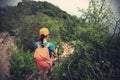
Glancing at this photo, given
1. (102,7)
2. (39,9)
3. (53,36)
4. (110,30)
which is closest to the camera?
(110,30)

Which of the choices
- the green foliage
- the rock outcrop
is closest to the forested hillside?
the green foliage

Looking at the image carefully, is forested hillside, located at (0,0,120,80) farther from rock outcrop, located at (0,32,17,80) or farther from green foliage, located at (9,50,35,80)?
rock outcrop, located at (0,32,17,80)

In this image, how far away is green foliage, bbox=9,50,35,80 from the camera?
829 centimetres

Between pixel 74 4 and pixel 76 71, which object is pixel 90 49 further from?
pixel 74 4

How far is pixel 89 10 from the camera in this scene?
9.08 meters

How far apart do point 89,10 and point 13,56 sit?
2.35 meters

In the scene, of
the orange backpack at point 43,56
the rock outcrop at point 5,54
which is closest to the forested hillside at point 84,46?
the rock outcrop at point 5,54

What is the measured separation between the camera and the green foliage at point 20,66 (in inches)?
326

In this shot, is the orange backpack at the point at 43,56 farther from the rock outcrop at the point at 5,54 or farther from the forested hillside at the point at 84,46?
the rock outcrop at the point at 5,54

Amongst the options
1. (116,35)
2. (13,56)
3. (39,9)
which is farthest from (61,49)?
(39,9)

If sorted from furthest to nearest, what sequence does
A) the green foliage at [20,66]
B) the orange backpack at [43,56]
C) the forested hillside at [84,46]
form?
the green foliage at [20,66], the forested hillside at [84,46], the orange backpack at [43,56]

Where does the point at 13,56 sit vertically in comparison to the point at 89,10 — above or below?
below

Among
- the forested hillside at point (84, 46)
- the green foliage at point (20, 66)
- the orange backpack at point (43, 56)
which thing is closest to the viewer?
the orange backpack at point (43, 56)

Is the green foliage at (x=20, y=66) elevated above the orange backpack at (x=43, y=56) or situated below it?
below
